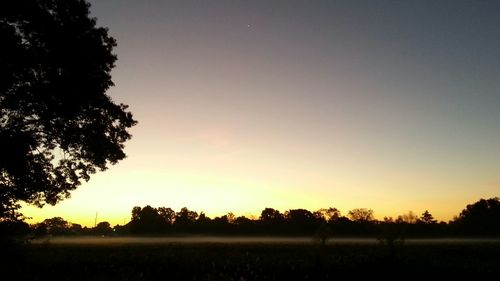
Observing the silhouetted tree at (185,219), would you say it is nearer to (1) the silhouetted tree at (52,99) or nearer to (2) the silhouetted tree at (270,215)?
(2) the silhouetted tree at (270,215)

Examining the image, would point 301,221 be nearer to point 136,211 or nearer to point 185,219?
point 185,219

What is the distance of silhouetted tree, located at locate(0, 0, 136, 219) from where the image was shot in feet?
51.2

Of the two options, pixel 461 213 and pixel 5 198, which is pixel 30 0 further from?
pixel 461 213

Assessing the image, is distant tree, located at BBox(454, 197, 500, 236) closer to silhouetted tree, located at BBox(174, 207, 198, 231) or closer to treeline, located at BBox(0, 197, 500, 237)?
treeline, located at BBox(0, 197, 500, 237)

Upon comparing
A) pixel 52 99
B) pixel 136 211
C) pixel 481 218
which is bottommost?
pixel 52 99

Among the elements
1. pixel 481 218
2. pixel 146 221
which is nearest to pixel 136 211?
pixel 146 221

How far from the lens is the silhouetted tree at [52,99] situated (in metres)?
15.6

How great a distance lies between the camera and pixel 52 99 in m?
16.5

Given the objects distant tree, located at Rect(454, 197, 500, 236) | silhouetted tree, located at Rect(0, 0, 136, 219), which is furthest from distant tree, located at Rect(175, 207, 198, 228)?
silhouetted tree, located at Rect(0, 0, 136, 219)

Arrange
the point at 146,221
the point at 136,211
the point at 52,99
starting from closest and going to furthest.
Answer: the point at 52,99
the point at 146,221
the point at 136,211

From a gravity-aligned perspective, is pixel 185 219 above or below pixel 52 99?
above

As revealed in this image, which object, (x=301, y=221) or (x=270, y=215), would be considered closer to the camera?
(x=301, y=221)

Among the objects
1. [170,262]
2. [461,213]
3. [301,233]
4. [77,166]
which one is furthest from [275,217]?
[77,166]

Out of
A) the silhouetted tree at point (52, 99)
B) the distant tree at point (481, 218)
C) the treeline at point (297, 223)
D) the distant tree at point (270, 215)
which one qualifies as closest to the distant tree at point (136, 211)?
the treeline at point (297, 223)
